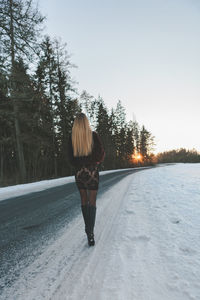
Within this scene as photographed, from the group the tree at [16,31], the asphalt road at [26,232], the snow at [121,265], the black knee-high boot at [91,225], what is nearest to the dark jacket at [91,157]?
the black knee-high boot at [91,225]

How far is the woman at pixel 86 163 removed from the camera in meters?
2.46

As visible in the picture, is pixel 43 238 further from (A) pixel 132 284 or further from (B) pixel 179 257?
(B) pixel 179 257

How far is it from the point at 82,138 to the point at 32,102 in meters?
12.2

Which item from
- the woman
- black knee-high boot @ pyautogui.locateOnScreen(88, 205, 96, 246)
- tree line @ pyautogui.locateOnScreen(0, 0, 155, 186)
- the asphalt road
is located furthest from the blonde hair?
tree line @ pyautogui.locateOnScreen(0, 0, 155, 186)

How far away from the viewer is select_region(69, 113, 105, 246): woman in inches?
96.8

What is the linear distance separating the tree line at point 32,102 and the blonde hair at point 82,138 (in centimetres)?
604

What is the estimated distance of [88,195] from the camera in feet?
8.32

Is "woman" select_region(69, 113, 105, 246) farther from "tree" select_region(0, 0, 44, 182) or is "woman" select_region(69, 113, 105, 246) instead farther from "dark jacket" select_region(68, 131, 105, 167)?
"tree" select_region(0, 0, 44, 182)

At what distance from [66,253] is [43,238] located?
2.35 ft

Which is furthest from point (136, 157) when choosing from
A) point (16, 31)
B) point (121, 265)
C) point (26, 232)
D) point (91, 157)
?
point (121, 265)

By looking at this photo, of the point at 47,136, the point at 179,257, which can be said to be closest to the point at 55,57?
the point at 47,136

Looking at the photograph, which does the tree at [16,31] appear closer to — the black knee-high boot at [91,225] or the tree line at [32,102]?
the tree line at [32,102]

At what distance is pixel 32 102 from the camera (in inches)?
511

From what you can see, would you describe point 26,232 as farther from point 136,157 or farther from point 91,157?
point 136,157
